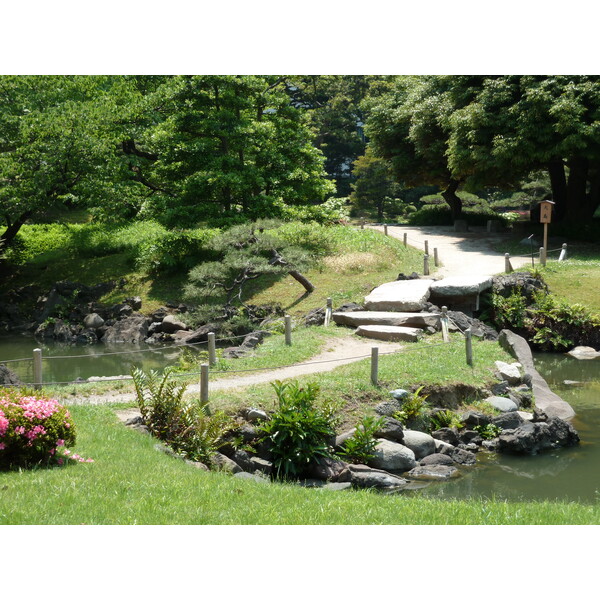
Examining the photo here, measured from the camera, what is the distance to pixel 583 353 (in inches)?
929

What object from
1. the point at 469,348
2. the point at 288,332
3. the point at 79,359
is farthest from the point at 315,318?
the point at 79,359

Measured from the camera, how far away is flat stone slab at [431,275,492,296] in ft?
79.3

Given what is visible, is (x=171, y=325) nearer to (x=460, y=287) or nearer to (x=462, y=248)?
(x=460, y=287)

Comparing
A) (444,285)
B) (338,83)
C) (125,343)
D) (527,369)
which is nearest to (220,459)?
(527,369)

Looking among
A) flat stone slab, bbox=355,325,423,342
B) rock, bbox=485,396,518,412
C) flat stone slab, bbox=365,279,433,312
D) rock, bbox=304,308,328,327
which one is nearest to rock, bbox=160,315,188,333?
rock, bbox=304,308,328,327

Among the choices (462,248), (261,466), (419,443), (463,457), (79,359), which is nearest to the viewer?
(261,466)

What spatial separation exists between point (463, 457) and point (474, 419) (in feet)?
5.58

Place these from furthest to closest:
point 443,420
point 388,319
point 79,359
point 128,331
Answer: point 128,331 → point 79,359 → point 388,319 → point 443,420

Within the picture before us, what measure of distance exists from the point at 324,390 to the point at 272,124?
19806 mm

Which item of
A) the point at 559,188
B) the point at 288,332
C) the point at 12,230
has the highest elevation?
the point at 559,188

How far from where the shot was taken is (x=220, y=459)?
12.5 meters

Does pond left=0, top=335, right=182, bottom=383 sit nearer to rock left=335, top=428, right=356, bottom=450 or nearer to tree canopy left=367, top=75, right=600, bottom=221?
rock left=335, top=428, right=356, bottom=450

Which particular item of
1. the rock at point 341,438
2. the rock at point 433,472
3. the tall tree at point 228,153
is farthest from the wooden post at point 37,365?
the tall tree at point 228,153

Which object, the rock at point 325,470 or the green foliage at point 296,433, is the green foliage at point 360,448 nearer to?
the green foliage at point 296,433
